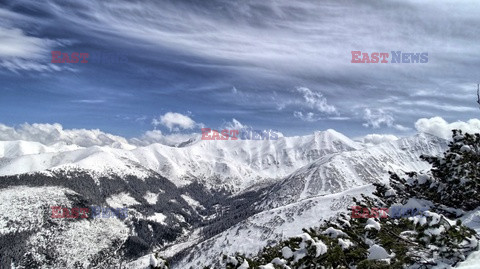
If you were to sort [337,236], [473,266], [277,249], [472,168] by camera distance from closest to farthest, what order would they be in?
[473,266] < [337,236] < [472,168] < [277,249]

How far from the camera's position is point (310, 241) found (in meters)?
11.6

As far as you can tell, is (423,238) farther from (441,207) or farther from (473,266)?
(441,207)

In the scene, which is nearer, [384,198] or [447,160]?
[447,160]

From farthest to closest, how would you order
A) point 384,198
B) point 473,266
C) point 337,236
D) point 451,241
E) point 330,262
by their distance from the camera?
point 384,198
point 337,236
point 330,262
point 451,241
point 473,266

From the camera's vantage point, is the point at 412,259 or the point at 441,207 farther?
the point at 441,207

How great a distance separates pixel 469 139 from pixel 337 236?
13.1 meters

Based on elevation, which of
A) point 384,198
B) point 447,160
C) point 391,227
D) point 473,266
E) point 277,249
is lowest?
point 277,249

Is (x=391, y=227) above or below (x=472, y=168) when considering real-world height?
below

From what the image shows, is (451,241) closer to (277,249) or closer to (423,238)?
(423,238)

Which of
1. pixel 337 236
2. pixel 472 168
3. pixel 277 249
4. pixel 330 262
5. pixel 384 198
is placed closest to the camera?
pixel 330 262

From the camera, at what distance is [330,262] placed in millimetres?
11984

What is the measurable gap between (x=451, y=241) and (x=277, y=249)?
1027 centimetres

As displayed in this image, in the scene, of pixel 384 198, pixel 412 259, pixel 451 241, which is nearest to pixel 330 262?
pixel 412 259

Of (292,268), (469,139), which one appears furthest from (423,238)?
(469,139)
